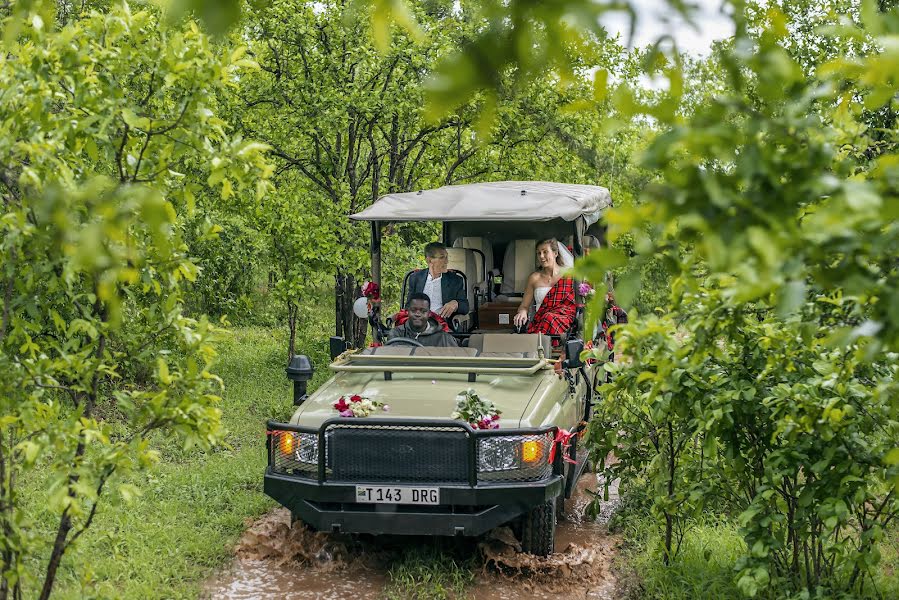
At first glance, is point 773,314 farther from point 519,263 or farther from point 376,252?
point 519,263

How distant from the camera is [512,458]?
6.23 metres

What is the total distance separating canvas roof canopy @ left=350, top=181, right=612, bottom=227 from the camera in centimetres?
781

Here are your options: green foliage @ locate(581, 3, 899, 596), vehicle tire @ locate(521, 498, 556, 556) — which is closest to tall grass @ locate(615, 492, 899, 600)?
green foliage @ locate(581, 3, 899, 596)

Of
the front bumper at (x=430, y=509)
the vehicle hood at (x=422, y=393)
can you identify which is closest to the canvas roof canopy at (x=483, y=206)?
the vehicle hood at (x=422, y=393)

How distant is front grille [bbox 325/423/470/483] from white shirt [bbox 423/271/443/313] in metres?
2.52

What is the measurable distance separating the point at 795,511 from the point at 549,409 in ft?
6.27

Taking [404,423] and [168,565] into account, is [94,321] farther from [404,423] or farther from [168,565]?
[168,565]

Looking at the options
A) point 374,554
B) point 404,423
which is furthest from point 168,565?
point 404,423

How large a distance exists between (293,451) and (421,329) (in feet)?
5.84

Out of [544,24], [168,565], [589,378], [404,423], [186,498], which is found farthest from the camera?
[589,378]

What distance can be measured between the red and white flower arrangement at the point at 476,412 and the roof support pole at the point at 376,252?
252cm

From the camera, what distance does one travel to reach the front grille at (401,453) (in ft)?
20.2

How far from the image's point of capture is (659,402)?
542 cm

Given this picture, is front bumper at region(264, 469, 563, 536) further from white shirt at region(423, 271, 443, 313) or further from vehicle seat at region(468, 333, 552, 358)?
white shirt at region(423, 271, 443, 313)
